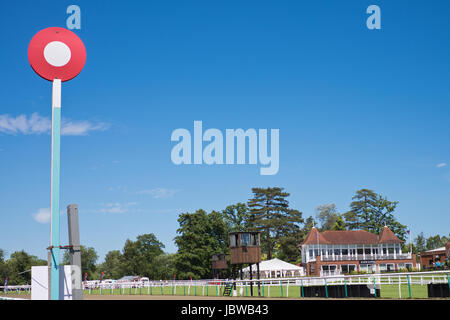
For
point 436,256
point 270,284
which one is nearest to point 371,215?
point 436,256

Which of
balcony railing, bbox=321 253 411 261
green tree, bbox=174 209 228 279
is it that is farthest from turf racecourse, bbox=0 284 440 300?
balcony railing, bbox=321 253 411 261

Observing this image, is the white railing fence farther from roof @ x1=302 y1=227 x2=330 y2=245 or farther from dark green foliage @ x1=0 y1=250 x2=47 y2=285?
dark green foliage @ x1=0 y1=250 x2=47 y2=285

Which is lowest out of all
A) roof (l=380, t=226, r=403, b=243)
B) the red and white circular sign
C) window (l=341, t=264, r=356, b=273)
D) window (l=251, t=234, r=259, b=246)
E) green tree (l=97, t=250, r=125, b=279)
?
green tree (l=97, t=250, r=125, b=279)

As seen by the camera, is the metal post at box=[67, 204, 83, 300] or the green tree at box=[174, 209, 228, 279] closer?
the metal post at box=[67, 204, 83, 300]

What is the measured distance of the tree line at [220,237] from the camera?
8704cm

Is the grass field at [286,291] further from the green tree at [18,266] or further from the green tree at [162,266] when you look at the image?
the green tree at [162,266]

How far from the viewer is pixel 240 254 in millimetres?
37969

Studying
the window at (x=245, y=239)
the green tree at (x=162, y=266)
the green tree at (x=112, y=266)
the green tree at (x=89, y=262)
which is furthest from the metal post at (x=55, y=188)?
the green tree at (x=112, y=266)

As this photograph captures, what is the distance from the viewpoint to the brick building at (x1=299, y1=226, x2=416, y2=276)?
85.7 m

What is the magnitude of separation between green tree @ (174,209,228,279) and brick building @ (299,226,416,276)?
16459 mm

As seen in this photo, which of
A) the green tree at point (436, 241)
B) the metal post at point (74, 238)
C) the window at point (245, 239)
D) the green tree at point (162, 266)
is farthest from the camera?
the green tree at point (436, 241)
